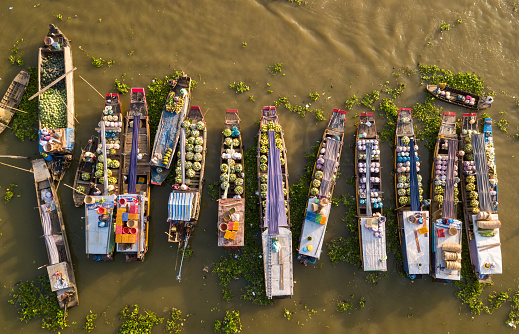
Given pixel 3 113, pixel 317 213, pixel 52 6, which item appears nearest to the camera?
pixel 317 213

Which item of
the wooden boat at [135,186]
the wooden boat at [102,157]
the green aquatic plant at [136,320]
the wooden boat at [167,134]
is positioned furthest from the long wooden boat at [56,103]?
the green aquatic plant at [136,320]

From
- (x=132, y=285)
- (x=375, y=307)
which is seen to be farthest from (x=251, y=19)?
(x=375, y=307)

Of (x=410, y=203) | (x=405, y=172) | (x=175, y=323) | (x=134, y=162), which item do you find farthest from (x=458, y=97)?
(x=175, y=323)

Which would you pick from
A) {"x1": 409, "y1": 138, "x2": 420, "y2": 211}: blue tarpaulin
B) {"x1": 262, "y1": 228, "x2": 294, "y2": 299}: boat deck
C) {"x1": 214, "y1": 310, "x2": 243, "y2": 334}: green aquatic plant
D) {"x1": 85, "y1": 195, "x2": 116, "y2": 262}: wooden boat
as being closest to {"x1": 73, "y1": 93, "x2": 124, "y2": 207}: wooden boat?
{"x1": 85, "y1": 195, "x2": 116, "y2": 262}: wooden boat

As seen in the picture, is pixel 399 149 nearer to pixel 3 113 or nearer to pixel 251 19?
pixel 251 19

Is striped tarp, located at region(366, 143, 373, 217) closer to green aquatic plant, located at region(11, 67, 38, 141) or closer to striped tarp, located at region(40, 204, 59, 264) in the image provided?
striped tarp, located at region(40, 204, 59, 264)

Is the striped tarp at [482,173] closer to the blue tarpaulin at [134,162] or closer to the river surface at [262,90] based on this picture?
the river surface at [262,90]
